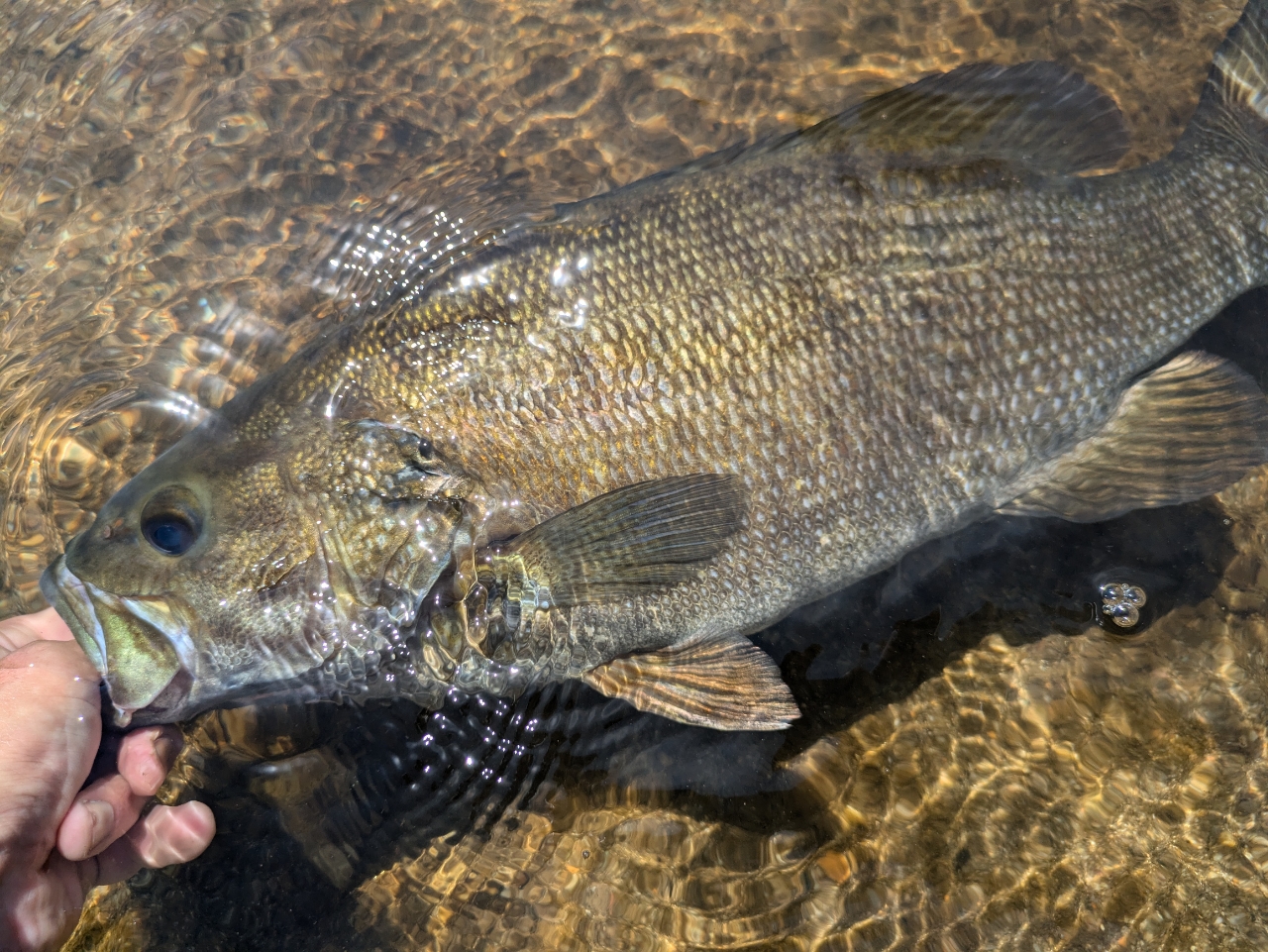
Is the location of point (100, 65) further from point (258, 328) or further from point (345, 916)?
point (345, 916)

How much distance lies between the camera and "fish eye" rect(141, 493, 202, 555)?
90.2 inches

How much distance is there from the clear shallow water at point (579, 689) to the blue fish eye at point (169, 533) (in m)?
1.05

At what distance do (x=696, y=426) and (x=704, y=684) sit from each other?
809 millimetres

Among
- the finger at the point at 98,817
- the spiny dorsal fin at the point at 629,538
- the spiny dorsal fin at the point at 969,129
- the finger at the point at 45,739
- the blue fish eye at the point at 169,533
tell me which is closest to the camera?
the finger at the point at 45,739

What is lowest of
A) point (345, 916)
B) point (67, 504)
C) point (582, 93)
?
point (345, 916)

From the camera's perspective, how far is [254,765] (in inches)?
121

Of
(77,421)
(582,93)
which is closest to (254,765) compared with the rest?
(77,421)

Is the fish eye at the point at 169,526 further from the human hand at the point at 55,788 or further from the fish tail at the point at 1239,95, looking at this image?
the fish tail at the point at 1239,95

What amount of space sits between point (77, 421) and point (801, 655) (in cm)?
292

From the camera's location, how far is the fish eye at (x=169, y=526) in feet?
7.52

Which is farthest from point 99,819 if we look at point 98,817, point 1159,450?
point 1159,450

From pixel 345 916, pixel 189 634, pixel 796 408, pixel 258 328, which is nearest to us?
pixel 189 634

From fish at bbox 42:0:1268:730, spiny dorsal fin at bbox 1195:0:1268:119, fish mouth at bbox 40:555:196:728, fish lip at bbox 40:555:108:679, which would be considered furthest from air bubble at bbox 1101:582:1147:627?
fish lip at bbox 40:555:108:679

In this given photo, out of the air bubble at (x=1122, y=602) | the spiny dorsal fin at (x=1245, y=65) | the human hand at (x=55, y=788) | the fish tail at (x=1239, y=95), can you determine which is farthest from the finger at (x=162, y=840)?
the spiny dorsal fin at (x=1245, y=65)
